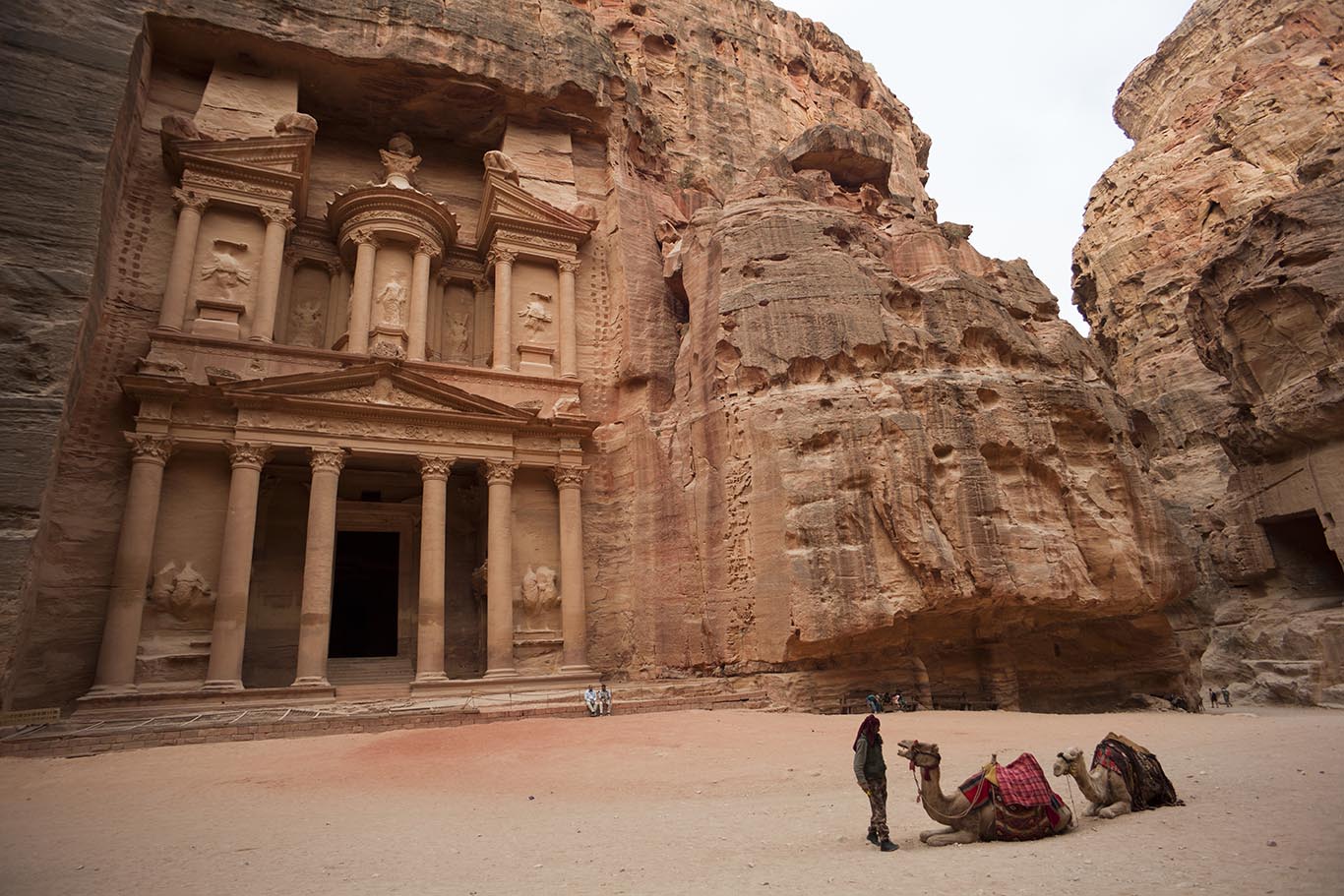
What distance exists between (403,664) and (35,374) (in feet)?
31.5

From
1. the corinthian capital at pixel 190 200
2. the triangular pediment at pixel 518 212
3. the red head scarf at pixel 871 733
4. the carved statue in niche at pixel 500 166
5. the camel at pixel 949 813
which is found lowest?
the camel at pixel 949 813

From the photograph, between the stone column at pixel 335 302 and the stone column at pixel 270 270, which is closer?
the stone column at pixel 270 270

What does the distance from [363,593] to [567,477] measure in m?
8.12

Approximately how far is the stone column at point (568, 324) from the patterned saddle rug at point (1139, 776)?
55.1 ft

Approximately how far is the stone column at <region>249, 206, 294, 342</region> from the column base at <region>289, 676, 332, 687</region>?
8.44m

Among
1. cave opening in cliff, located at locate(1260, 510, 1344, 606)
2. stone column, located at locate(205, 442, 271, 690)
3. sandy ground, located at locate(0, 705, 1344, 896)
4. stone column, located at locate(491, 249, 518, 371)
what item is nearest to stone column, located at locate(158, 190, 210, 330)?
stone column, located at locate(205, 442, 271, 690)

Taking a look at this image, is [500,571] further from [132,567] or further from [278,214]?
[278,214]

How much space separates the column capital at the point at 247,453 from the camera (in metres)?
16.8

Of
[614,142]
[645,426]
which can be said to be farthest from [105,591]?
[614,142]

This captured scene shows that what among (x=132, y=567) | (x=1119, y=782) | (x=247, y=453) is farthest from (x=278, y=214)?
(x=1119, y=782)

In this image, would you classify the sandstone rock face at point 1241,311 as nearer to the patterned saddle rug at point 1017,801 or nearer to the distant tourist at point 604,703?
the distant tourist at point 604,703

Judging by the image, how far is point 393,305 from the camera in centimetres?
2069

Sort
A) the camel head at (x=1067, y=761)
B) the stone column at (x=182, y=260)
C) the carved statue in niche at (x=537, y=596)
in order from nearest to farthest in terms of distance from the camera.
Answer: the camel head at (x=1067, y=761), the stone column at (x=182, y=260), the carved statue in niche at (x=537, y=596)

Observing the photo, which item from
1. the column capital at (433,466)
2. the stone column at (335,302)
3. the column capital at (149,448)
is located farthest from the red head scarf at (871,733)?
the stone column at (335,302)
